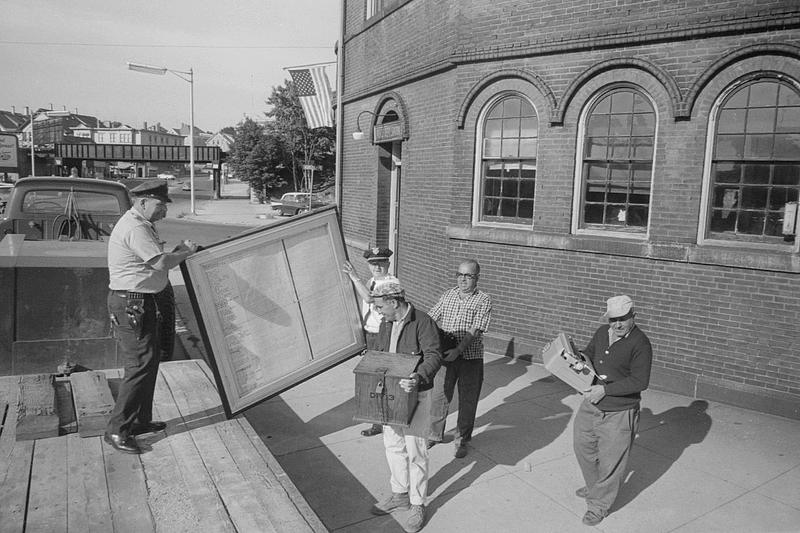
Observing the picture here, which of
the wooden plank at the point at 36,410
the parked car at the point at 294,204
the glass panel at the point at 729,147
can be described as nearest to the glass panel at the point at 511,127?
the glass panel at the point at 729,147

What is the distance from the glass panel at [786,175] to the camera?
21.5 feet

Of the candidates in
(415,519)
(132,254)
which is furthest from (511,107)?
(415,519)

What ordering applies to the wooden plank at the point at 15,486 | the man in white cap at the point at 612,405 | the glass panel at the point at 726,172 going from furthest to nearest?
the glass panel at the point at 726,172 → the man in white cap at the point at 612,405 → the wooden plank at the point at 15,486

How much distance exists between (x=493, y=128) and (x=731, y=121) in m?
3.05

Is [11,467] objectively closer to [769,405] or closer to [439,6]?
[769,405]

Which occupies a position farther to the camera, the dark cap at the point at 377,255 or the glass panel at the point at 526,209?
the glass panel at the point at 526,209

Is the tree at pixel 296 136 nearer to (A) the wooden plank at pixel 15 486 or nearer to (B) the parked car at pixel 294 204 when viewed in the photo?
(B) the parked car at pixel 294 204

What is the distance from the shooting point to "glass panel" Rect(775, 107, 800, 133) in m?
6.50

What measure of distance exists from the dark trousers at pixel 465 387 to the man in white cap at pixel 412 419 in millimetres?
1235

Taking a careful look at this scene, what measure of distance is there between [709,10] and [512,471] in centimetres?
535

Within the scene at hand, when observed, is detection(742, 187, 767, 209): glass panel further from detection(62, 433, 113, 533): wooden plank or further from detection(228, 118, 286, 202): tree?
detection(228, 118, 286, 202): tree

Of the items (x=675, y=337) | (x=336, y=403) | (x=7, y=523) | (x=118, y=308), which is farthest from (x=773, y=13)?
(x=7, y=523)

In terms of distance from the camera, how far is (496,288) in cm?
864

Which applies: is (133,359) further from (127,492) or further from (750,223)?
(750,223)
